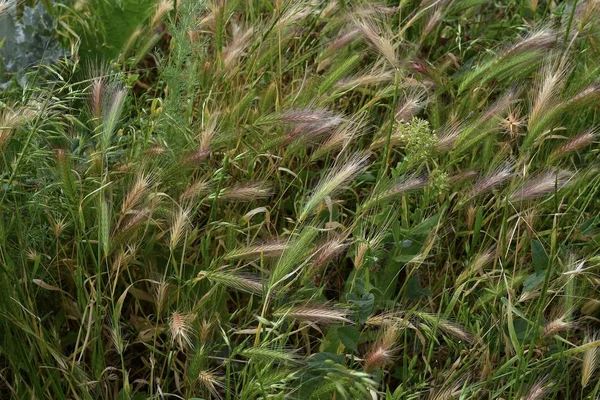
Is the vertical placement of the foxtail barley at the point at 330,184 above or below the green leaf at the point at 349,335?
above

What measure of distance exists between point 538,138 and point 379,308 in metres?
0.47

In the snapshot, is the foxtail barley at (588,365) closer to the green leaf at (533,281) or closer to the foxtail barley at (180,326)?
the green leaf at (533,281)

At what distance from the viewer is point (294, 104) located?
2.02 meters

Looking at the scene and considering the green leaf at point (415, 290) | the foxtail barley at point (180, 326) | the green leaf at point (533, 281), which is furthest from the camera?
the green leaf at point (415, 290)

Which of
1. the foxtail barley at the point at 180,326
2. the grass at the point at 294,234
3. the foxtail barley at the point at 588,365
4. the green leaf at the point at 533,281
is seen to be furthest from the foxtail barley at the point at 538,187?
the foxtail barley at the point at 180,326

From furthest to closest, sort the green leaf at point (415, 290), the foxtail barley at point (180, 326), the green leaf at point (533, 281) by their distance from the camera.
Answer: the green leaf at point (415, 290), the green leaf at point (533, 281), the foxtail barley at point (180, 326)

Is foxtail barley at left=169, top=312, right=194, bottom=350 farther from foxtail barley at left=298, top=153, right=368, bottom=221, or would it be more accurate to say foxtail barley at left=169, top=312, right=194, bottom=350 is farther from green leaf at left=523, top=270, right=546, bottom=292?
green leaf at left=523, top=270, right=546, bottom=292

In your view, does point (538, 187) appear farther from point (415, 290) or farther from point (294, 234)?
point (294, 234)

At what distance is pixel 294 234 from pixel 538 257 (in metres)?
0.47

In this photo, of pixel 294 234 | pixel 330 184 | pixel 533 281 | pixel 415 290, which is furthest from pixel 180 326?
pixel 533 281

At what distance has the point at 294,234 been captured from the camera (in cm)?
164

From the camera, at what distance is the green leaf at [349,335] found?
161 centimetres

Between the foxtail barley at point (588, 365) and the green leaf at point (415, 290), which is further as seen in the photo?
the green leaf at point (415, 290)

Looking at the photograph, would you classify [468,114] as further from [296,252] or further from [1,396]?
[1,396]
